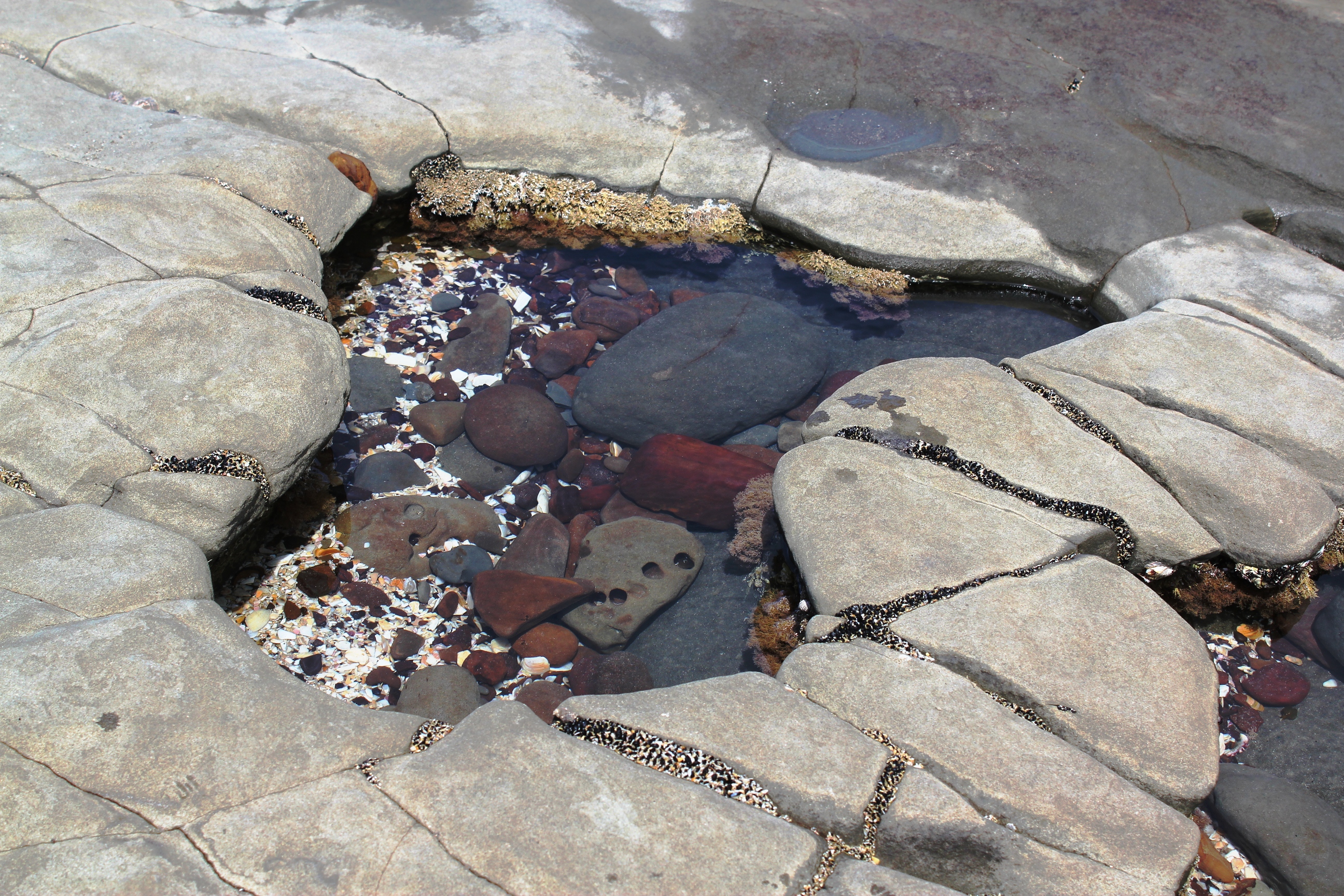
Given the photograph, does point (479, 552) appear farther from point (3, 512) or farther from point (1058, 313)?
point (1058, 313)

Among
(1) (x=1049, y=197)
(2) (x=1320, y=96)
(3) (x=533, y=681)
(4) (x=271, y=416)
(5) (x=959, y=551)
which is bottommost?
(3) (x=533, y=681)

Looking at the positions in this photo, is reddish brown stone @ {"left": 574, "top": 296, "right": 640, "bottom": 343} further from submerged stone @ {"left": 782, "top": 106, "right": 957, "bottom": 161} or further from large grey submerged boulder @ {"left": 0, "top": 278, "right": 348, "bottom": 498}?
large grey submerged boulder @ {"left": 0, "top": 278, "right": 348, "bottom": 498}

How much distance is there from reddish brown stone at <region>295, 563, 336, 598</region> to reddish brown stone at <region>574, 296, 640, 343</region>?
1612 millimetres

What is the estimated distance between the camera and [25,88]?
12.7 ft

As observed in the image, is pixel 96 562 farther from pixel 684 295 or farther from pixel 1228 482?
pixel 1228 482

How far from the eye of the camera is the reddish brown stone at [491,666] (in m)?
2.82

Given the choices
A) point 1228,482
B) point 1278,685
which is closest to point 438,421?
point 1228,482

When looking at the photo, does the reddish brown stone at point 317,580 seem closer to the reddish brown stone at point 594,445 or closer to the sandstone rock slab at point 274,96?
the reddish brown stone at point 594,445

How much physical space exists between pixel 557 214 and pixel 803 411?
1.65 m

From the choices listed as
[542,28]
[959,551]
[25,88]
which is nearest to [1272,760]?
[959,551]

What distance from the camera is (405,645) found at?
2873mm

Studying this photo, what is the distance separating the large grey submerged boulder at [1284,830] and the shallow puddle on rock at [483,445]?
1.39 m

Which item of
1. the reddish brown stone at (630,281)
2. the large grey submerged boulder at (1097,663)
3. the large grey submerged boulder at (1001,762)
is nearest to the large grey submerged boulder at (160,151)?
the reddish brown stone at (630,281)

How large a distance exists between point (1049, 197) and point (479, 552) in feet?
10.1
